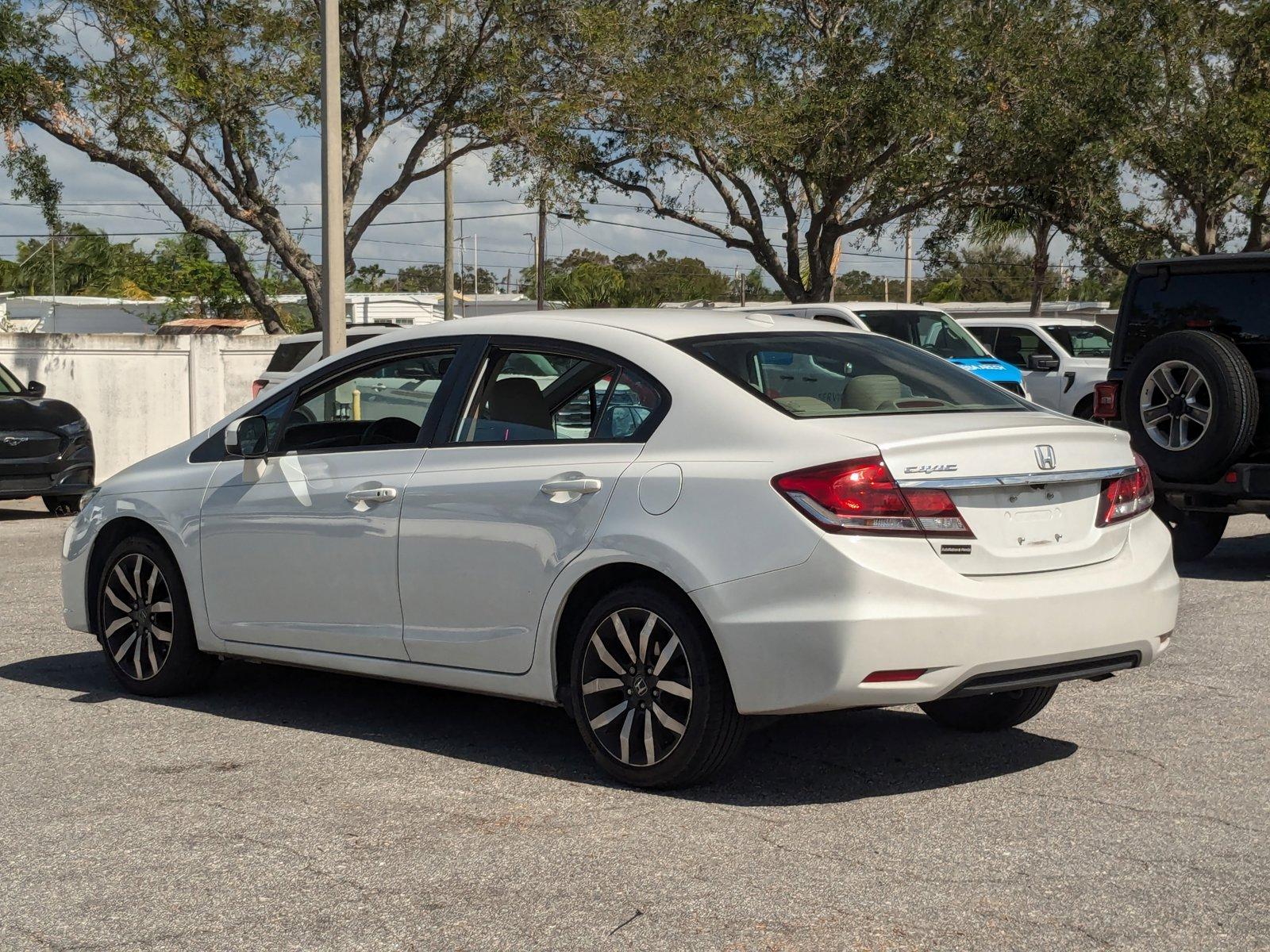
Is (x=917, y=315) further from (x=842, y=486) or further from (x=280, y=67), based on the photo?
(x=842, y=486)

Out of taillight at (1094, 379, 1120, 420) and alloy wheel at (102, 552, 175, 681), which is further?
taillight at (1094, 379, 1120, 420)

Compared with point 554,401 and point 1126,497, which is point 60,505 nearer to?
point 554,401

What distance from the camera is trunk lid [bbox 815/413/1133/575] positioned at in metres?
4.92

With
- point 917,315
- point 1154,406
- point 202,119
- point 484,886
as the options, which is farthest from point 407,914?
point 202,119

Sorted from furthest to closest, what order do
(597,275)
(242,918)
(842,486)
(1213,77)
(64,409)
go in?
1. (597,275)
2. (1213,77)
3. (64,409)
4. (842,486)
5. (242,918)

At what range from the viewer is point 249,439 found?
6574 millimetres

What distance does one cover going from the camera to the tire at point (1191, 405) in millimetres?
9749

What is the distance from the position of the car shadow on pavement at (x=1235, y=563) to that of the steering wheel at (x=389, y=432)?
639cm

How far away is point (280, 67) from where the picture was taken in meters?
21.0

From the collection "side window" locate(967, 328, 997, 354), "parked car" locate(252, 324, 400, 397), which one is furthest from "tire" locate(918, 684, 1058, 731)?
"side window" locate(967, 328, 997, 354)

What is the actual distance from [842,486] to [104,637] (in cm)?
382

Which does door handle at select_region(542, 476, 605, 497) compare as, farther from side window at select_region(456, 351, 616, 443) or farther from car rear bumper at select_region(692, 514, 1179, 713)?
car rear bumper at select_region(692, 514, 1179, 713)

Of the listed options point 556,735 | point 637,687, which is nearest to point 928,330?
point 556,735

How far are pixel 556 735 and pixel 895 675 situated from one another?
71.6 inches
